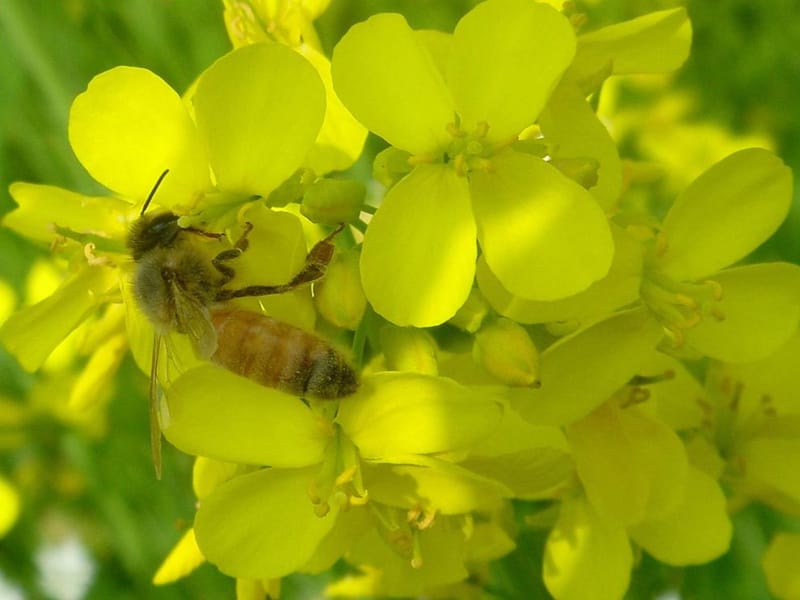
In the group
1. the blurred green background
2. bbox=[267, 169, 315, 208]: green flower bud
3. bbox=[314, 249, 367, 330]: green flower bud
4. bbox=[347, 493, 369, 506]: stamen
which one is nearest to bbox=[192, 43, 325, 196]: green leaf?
bbox=[267, 169, 315, 208]: green flower bud

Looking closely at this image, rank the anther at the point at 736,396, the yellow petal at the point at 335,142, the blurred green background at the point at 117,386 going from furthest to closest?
the blurred green background at the point at 117,386, the anther at the point at 736,396, the yellow petal at the point at 335,142

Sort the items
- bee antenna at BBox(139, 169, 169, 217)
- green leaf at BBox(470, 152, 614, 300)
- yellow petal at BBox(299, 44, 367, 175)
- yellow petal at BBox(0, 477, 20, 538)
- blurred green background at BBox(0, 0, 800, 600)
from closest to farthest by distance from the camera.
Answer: green leaf at BBox(470, 152, 614, 300) → bee antenna at BBox(139, 169, 169, 217) → yellow petal at BBox(299, 44, 367, 175) → blurred green background at BBox(0, 0, 800, 600) → yellow petal at BBox(0, 477, 20, 538)

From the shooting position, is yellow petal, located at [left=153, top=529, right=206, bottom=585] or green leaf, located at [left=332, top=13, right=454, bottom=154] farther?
yellow petal, located at [left=153, top=529, right=206, bottom=585]

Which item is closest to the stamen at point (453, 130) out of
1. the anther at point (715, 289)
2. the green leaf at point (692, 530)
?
the anther at point (715, 289)

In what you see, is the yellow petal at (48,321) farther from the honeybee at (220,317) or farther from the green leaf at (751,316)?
the green leaf at (751,316)

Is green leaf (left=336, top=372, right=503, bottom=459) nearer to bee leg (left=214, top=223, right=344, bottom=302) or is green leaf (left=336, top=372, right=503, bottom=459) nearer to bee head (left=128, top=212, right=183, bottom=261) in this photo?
bee leg (left=214, top=223, right=344, bottom=302)

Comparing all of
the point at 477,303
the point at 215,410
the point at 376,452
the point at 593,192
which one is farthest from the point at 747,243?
the point at 215,410
